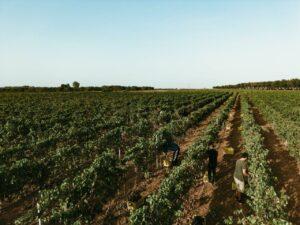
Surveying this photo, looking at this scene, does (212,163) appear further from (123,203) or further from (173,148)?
(123,203)

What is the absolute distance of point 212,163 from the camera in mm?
11578

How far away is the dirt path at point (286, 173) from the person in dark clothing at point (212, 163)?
2.43 m

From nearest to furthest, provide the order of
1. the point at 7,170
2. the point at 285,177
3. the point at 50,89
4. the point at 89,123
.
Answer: the point at 7,170 < the point at 285,177 < the point at 89,123 < the point at 50,89

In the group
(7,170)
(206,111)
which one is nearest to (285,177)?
(7,170)

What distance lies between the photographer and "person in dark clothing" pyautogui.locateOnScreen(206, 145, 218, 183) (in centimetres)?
1149

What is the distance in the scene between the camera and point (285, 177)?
484 inches

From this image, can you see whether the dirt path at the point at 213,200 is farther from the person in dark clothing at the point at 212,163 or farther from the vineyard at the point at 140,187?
the person in dark clothing at the point at 212,163

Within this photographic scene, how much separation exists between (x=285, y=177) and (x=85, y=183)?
8.52 metres

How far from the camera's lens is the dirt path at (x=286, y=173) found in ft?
31.6

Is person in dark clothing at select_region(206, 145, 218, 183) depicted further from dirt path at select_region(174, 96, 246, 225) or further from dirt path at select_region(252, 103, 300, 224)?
dirt path at select_region(252, 103, 300, 224)

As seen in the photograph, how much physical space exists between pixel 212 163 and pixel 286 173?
150 inches

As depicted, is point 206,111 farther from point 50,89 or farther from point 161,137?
point 50,89

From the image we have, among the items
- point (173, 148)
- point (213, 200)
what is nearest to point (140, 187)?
point (173, 148)

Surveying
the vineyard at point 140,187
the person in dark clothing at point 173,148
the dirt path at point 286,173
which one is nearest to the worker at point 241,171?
the vineyard at point 140,187
